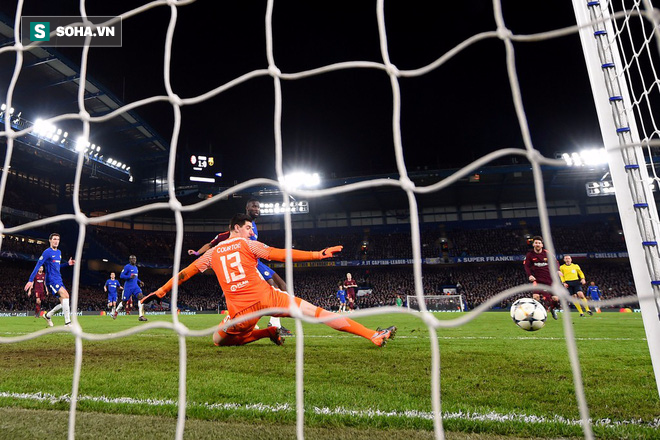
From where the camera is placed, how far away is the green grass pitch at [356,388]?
86.4 inches

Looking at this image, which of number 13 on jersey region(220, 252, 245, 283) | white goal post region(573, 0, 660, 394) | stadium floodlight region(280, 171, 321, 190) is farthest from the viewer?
stadium floodlight region(280, 171, 321, 190)

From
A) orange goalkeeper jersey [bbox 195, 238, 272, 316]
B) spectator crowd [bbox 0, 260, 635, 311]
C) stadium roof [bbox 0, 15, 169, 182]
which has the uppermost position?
stadium roof [bbox 0, 15, 169, 182]

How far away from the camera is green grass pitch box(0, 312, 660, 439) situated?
7.20 ft

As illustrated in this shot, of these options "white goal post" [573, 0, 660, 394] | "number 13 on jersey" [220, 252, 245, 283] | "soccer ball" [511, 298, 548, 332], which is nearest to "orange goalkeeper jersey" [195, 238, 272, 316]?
"number 13 on jersey" [220, 252, 245, 283]

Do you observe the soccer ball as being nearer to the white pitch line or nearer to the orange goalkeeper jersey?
the white pitch line

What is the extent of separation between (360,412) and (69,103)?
1082 inches

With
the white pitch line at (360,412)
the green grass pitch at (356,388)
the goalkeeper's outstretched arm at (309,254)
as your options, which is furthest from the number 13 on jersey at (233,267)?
the white pitch line at (360,412)

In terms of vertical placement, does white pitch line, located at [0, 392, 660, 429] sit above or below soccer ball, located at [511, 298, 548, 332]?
below

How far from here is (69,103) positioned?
23375mm

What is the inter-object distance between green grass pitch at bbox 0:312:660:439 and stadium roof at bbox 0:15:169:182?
63.5ft

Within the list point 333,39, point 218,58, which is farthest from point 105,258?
point 333,39

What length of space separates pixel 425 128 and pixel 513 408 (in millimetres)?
27155

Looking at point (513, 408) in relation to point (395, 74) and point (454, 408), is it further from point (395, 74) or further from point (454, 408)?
point (395, 74)

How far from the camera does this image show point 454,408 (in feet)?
A: 7.87
